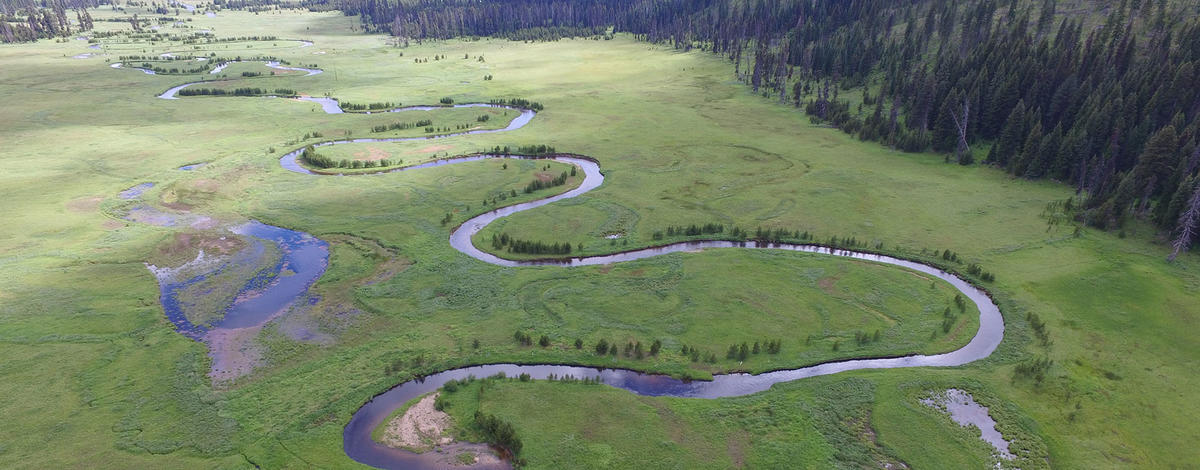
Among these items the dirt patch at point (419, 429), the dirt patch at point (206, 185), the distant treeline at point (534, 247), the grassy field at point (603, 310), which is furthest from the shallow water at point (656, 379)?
the dirt patch at point (206, 185)

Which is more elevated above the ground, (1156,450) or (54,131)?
(54,131)

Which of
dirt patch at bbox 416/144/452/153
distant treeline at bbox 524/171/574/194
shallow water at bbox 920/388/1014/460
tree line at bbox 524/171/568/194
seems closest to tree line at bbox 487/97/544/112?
dirt patch at bbox 416/144/452/153

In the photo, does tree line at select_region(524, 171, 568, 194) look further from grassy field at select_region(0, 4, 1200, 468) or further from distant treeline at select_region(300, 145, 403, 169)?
distant treeline at select_region(300, 145, 403, 169)

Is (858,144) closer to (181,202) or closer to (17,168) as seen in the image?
(181,202)

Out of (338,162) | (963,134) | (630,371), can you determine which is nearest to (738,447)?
(630,371)

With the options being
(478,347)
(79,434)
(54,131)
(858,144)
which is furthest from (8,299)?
(858,144)

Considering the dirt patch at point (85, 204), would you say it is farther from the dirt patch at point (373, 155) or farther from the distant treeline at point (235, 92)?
the distant treeline at point (235, 92)

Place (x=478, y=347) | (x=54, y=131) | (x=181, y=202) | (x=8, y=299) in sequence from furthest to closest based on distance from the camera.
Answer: (x=54, y=131)
(x=181, y=202)
(x=8, y=299)
(x=478, y=347)
